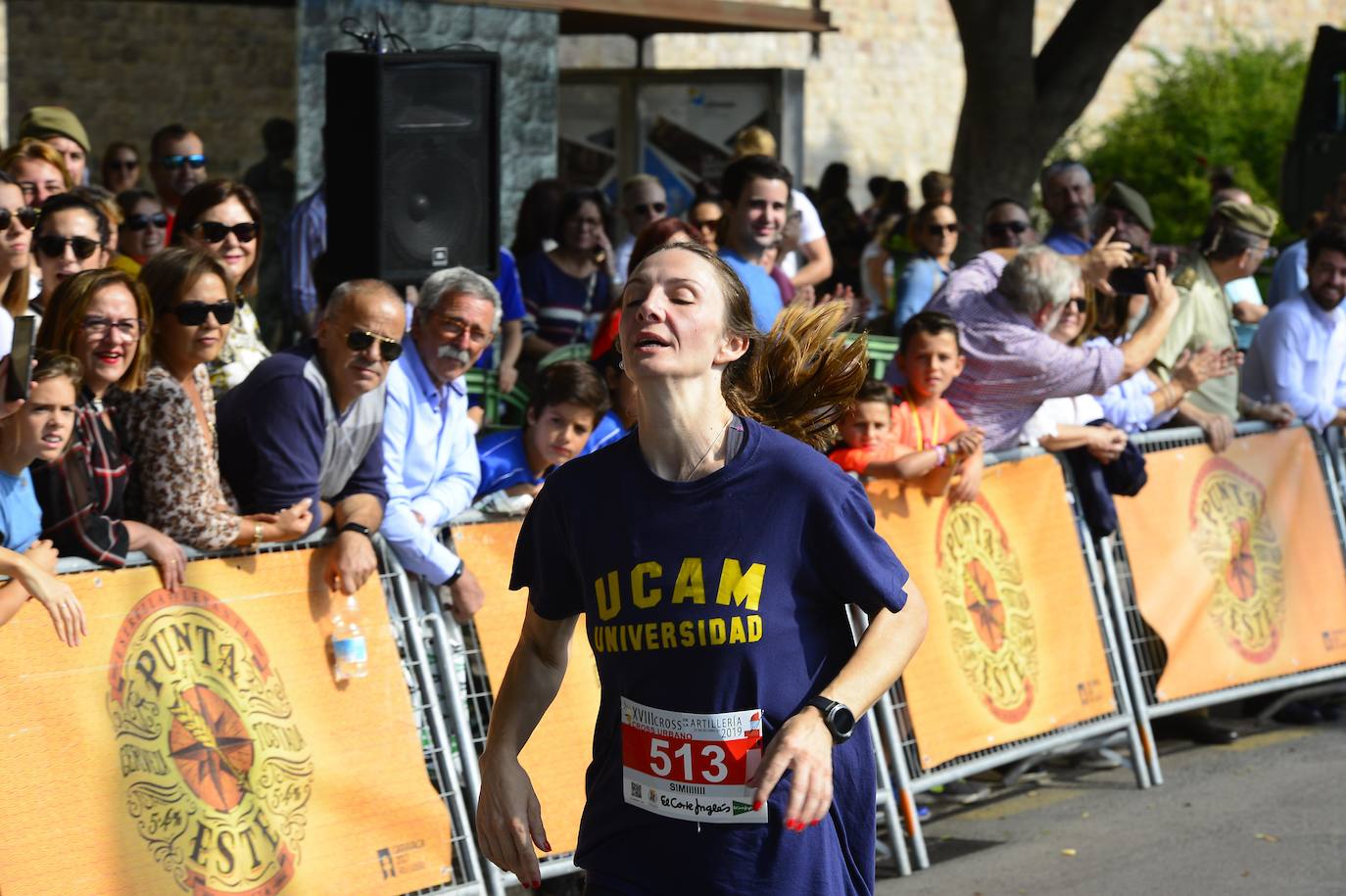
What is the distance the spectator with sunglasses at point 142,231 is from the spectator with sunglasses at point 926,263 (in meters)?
3.95

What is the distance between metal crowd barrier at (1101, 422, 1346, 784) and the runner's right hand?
4.63m

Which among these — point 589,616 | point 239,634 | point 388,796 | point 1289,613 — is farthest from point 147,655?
point 1289,613

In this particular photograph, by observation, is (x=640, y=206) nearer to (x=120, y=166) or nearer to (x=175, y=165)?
(x=175, y=165)

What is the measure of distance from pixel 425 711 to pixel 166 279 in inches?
58.8

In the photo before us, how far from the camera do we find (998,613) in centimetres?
727

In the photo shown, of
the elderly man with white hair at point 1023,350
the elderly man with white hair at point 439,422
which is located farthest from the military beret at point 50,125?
the elderly man with white hair at point 1023,350

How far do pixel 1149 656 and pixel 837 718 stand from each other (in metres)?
4.98

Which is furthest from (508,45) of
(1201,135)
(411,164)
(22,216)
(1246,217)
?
(1201,135)

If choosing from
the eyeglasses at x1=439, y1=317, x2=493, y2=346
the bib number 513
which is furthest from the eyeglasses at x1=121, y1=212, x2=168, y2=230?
the bib number 513

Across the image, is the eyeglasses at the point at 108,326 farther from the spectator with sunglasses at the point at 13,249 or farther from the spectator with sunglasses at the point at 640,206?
the spectator with sunglasses at the point at 640,206

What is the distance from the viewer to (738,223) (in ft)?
27.7

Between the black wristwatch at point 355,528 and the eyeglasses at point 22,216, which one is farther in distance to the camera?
the eyeglasses at point 22,216

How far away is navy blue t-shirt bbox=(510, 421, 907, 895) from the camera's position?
3.45 meters

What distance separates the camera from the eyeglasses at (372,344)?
5648mm
